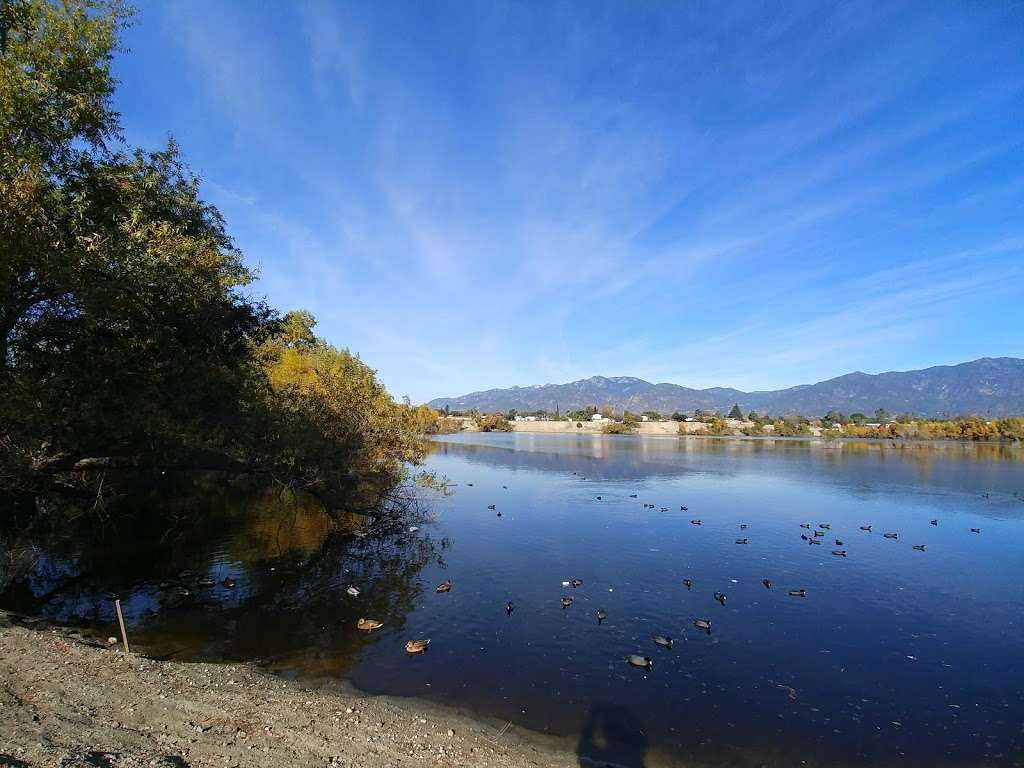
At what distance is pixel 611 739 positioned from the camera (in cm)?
1099

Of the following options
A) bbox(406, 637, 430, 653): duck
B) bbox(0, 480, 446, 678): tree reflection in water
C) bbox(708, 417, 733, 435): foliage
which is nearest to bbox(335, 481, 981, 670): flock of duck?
bbox(406, 637, 430, 653): duck

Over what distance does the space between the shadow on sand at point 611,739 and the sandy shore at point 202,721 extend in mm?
438

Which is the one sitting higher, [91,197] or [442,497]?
[91,197]

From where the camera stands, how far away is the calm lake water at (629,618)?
38.9 feet

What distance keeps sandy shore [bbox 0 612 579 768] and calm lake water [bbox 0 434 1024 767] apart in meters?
1.32

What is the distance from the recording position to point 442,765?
920 cm

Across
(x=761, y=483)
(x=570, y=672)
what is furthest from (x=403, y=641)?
(x=761, y=483)

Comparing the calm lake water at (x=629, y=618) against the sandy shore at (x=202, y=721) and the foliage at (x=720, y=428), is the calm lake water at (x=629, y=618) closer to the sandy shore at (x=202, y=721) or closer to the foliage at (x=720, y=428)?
the sandy shore at (x=202, y=721)

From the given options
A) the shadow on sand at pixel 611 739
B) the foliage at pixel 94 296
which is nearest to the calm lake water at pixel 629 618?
the shadow on sand at pixel 611 739

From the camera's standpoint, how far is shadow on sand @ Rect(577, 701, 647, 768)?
33.5 feet

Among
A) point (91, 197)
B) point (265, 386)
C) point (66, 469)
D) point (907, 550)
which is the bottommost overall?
point (907, 550)

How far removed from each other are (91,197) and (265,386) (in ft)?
36.1

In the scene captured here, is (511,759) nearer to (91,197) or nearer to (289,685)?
(289,685)

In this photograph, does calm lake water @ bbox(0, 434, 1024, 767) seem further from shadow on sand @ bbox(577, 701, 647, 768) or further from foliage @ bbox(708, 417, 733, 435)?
foliage @ bbox(708, 417, 733, 435)
